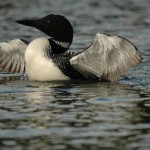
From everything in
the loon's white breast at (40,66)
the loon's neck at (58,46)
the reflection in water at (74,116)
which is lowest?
the reflection in water at (74,116)

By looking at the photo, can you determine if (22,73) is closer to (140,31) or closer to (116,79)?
(116,79)

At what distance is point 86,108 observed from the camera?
8.02m

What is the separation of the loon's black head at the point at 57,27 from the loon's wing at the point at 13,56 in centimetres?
43

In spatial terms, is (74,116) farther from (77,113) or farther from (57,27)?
(57,27)

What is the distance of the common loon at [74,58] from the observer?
9719mm

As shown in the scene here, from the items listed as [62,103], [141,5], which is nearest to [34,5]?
[141,5]

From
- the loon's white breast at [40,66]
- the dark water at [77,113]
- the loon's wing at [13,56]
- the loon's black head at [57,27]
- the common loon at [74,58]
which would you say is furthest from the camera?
the loon's wing at [13,56]

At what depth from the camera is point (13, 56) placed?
11.2 meters

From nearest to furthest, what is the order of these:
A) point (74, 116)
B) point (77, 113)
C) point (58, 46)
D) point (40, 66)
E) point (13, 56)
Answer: point (74, 116) < point (77, 113) < point (40, 66) < point (58, 46) < point (13, 56)

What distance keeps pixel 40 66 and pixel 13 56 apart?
1.32 m

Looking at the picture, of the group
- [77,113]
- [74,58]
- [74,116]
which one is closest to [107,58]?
[74,58]

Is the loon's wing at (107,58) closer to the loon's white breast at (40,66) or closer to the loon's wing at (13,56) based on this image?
the loon's white breast at (40,66)

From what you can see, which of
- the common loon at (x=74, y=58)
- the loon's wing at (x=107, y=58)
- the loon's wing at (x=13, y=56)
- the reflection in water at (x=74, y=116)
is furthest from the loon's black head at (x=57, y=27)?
the reflection in water at (x=74, y=116)

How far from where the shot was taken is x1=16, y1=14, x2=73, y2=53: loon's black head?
10.4 m
